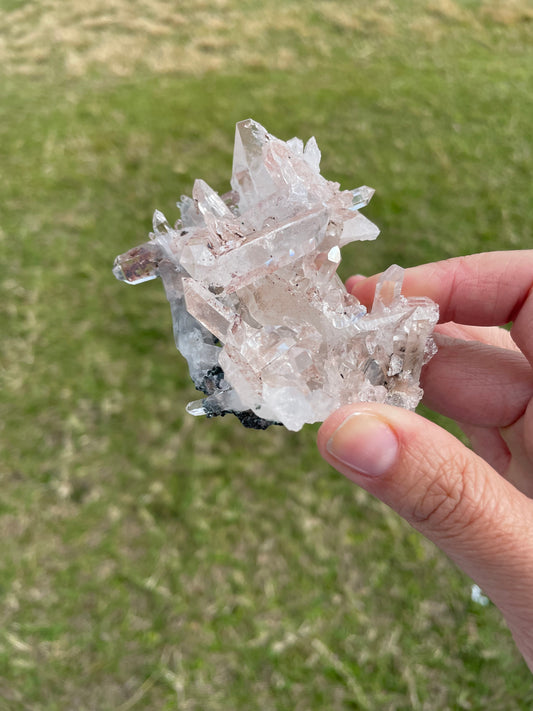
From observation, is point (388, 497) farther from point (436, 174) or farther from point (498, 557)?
point (436, 174)

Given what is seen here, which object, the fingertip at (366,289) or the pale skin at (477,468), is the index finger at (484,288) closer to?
the pale skin at (477,468)

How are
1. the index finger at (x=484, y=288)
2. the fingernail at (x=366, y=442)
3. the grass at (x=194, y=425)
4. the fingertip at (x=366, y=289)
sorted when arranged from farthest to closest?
the grass at (x=194, y=425), the fingertip at (x=366, y=289), the index finger at (x=484, y=288), the fingernail at (x=366, y=442)

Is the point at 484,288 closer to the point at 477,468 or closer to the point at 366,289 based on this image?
the point at 366,289

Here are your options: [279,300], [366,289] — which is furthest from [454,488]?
[366,289]

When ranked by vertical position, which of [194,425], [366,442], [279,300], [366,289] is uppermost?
[279,300]

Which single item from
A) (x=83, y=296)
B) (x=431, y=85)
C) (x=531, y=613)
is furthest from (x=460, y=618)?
(x=431, y=85)

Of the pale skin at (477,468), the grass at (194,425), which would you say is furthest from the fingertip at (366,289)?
the grass at (194,425)

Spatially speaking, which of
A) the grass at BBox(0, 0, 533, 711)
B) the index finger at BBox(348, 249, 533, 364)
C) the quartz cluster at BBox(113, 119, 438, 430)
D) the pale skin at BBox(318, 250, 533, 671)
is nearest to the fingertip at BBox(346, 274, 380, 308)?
the index finger at BBox(348, 249, 533, 364)

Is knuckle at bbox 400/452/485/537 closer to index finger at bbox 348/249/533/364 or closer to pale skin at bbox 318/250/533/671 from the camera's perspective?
pale skin at bbox 318/250/533/671
